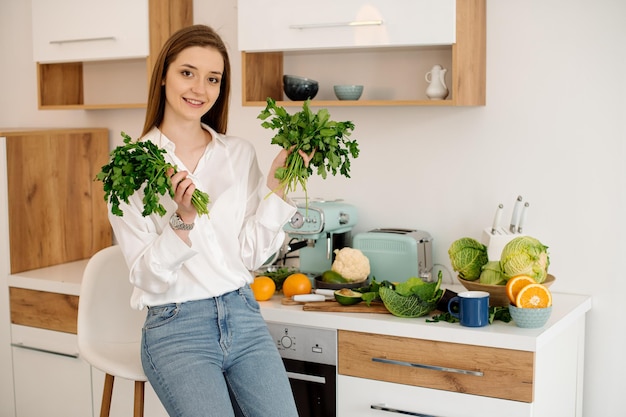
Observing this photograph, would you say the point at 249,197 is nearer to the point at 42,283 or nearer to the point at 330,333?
the point at 330,333

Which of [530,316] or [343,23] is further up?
[343,23]

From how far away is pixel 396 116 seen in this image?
124 inches

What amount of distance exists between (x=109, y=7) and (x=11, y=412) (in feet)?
5.74

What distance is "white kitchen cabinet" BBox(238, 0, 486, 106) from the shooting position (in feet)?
8.98

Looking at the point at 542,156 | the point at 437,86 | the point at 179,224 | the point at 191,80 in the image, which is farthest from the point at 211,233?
the point at 542,156

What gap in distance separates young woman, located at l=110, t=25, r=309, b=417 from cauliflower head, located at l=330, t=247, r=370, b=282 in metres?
0.48

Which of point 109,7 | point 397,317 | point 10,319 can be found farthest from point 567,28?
point 10,319

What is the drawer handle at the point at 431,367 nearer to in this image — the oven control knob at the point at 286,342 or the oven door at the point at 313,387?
the oven door at the point at 313,387

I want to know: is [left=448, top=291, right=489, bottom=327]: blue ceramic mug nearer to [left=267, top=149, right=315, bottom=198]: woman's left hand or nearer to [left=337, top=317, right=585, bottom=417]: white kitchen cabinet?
[left=337, top=317, right=585, bottom=417]: white kitchen cabinet

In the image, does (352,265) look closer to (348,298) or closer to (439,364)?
(348,298)

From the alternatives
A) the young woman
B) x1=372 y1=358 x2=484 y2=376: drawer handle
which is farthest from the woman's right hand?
x1=372 y1=358 x2=484 y2=376: drawer handle

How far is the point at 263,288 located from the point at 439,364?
69 cm

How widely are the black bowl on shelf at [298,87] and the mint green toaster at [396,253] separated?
58 cm

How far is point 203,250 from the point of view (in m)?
2.29
